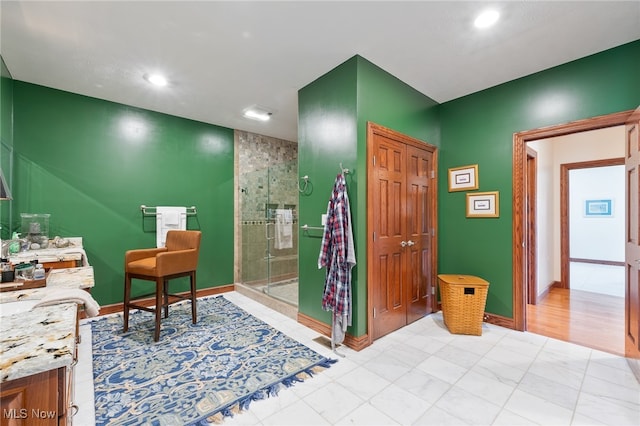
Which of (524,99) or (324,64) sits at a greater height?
(324,64)

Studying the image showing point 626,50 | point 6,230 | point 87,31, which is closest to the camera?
point 87,31

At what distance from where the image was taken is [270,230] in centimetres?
420

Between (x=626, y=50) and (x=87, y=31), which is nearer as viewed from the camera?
(x=87, y=31)

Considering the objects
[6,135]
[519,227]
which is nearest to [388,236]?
[519,227]

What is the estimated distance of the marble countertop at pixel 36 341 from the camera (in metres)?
0.66

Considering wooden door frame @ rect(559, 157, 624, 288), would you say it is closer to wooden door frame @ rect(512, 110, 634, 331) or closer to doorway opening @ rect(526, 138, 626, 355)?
doorway opening @ rect(526, 138, 626, 355)

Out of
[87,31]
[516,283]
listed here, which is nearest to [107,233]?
[87,31]

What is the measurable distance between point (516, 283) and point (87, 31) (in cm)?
449

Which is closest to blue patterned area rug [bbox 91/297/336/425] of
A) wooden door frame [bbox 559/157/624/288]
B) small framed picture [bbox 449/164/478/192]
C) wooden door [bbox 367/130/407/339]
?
wooden door [bbox 367/130/407/339]

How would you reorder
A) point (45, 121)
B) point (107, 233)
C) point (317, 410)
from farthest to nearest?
point (107, 233)
point (45, 121)
point (317, 410)

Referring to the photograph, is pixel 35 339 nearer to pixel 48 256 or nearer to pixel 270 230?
pixel 48 256

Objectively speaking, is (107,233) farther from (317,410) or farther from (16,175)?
(317,410)

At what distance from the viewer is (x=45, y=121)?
3053mm

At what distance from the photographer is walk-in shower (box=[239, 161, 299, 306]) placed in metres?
3.90
